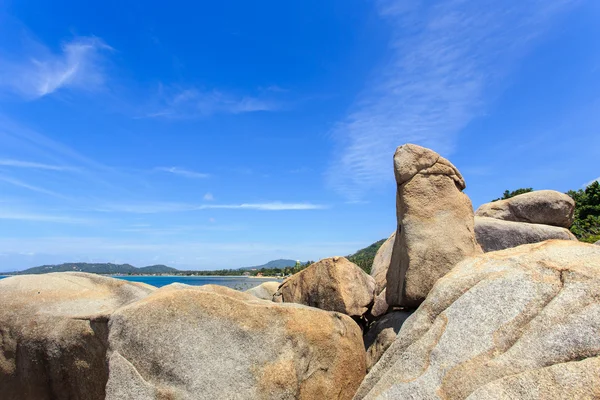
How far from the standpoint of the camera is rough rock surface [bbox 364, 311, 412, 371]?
979 centimetres

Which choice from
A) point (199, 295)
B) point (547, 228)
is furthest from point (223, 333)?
point (547, 228)

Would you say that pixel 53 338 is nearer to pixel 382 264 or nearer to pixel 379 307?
pixel 379 307

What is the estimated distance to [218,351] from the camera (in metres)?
7.28

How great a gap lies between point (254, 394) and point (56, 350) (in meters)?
4.72

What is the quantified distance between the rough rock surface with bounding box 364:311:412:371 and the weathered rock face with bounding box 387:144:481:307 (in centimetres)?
38

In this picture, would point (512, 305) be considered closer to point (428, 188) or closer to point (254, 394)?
point (254, 394)

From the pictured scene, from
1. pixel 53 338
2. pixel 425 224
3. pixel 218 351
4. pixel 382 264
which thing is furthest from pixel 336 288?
pixel 53 338

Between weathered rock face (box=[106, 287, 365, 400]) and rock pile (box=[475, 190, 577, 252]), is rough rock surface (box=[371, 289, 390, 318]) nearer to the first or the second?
weathered rock face (box=[106, 287, 365, 400])

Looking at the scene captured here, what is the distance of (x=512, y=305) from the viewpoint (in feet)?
19.4

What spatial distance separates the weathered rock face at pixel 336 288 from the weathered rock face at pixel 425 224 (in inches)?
30.2

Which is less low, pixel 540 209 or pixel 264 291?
pixel 540 209

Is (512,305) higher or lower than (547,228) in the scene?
lower

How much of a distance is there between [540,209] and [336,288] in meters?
17.6

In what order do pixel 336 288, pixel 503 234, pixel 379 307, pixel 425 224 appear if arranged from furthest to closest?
pixel 503 234
pixel 379 307
pixel 336 288
pixel 425 224
